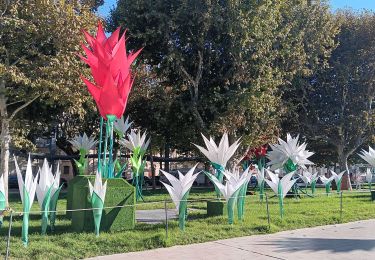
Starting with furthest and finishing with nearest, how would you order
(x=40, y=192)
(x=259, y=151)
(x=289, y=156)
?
(x=259, y=151) < (x=289, y=156) < (x=40, y=192)

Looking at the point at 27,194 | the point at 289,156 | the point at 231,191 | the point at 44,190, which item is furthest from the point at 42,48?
the point at 289,156

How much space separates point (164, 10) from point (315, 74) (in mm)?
14010

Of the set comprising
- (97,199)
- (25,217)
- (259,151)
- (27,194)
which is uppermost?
(259,151)

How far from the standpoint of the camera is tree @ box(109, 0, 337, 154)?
78.9 ft

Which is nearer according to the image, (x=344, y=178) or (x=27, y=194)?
(x=27, y=194)

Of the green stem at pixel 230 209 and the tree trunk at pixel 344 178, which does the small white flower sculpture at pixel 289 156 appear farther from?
the tree trunk at pixel 344 178

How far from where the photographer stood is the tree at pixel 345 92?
32250 mm

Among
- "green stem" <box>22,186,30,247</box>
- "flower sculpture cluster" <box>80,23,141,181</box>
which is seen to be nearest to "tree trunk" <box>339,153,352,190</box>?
"flower sculpture cluster" <box>80,23,141,181</box>

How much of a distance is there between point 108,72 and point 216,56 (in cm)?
1419

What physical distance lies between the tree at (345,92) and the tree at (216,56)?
244 inches

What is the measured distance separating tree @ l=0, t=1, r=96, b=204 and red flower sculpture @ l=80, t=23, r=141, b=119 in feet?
16.8

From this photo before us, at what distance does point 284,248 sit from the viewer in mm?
9750

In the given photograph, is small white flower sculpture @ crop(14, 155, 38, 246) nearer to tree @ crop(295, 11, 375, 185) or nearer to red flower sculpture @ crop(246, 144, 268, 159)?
red flower sculpture @ crop(246, 144, 268, 159)

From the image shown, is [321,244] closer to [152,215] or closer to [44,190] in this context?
[152,215]
